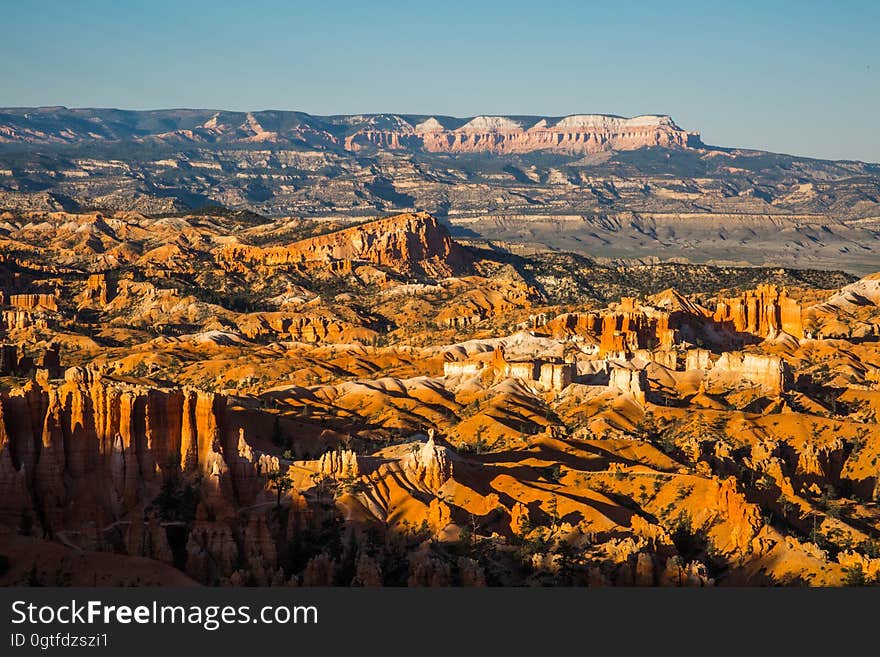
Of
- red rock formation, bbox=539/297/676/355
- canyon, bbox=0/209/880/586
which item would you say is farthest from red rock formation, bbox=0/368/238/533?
red rock formation, bbox=539/297/676/355

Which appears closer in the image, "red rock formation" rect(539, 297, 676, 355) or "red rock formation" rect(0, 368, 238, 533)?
"red rock formation" rect(0, 368, 238, 533)

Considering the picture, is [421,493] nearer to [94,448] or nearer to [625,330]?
[94,448]

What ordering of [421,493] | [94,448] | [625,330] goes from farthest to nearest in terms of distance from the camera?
[625,330], [421,493], [94,448]

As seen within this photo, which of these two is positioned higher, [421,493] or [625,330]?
[421,493]

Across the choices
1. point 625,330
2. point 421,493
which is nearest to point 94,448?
point 421,493

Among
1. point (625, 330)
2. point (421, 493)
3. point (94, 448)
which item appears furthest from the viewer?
point (625, 330)

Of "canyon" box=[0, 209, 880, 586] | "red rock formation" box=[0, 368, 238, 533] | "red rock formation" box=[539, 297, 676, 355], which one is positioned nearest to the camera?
"canyon" box=[0, 209, 880, 586]

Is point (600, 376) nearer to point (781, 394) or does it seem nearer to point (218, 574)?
point (781, 394)

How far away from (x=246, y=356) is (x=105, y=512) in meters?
100

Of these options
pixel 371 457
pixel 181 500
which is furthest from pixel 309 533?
pixel 371 457

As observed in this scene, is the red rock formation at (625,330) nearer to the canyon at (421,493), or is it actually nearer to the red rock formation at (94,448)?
the canyon at (421,493)

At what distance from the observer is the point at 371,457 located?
10375cm

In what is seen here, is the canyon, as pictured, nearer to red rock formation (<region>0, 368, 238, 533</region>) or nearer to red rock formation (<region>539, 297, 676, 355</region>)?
red rock formation (<region>0, 368, 238, 533</region>)

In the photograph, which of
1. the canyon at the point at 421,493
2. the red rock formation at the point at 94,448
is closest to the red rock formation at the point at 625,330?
the canyon at the point at 421,493
